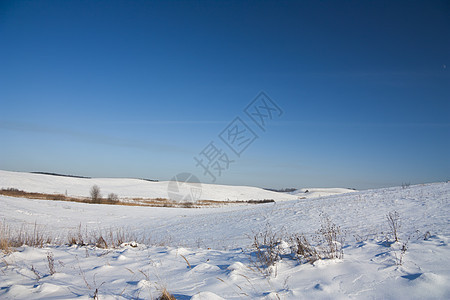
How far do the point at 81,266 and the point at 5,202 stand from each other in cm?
2072

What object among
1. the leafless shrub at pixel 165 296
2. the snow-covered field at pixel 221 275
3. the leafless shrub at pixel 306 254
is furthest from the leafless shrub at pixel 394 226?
the leafless shrub at pixel 165 296

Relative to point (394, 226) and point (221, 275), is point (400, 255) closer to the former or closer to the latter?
point (394, 226)

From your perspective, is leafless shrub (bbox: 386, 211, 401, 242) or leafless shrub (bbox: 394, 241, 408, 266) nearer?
leafless shrub (bbox: 394, 241, 408, 266)

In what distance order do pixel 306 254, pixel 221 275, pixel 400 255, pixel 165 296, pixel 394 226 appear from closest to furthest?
pixel 165 296 → pixel 221 275 → pixel 400 255 → pixel 306 254 → pixel 394 226

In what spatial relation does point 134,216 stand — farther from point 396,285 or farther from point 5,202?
point 396,285

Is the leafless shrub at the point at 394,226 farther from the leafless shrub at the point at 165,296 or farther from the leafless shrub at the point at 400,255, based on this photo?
the leafless shrub at the point at 165,296

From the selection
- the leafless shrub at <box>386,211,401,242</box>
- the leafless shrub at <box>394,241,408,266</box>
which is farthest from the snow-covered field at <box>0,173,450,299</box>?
the leafless shrub at <box>386,211,401,242</box>

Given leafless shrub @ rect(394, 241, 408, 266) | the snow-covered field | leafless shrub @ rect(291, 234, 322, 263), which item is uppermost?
leafless shrub @ rect(394, 241, 408, 266)

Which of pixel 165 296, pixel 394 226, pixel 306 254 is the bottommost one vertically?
pixel 165 296

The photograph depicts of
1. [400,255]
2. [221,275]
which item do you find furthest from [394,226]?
[221,275]

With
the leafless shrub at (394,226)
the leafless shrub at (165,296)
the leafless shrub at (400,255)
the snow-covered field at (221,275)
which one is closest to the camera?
the leafless shrub at (165,296)

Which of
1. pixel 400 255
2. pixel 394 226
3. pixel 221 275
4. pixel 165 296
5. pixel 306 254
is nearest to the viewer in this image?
pixel 165 296

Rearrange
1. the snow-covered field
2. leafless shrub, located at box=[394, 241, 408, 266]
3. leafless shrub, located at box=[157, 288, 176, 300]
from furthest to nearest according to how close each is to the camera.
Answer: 1. leafless shrub, located at box=[394, 241, 408, 266]
2. the snow-covered field
3. leafless shrub, located at box=[157, 288, 176, 300]

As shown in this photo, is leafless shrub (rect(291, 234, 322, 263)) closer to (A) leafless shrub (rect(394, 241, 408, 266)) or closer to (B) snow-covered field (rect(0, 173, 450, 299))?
(B) snow-covered field (rect(0, 173, 450, 299))
